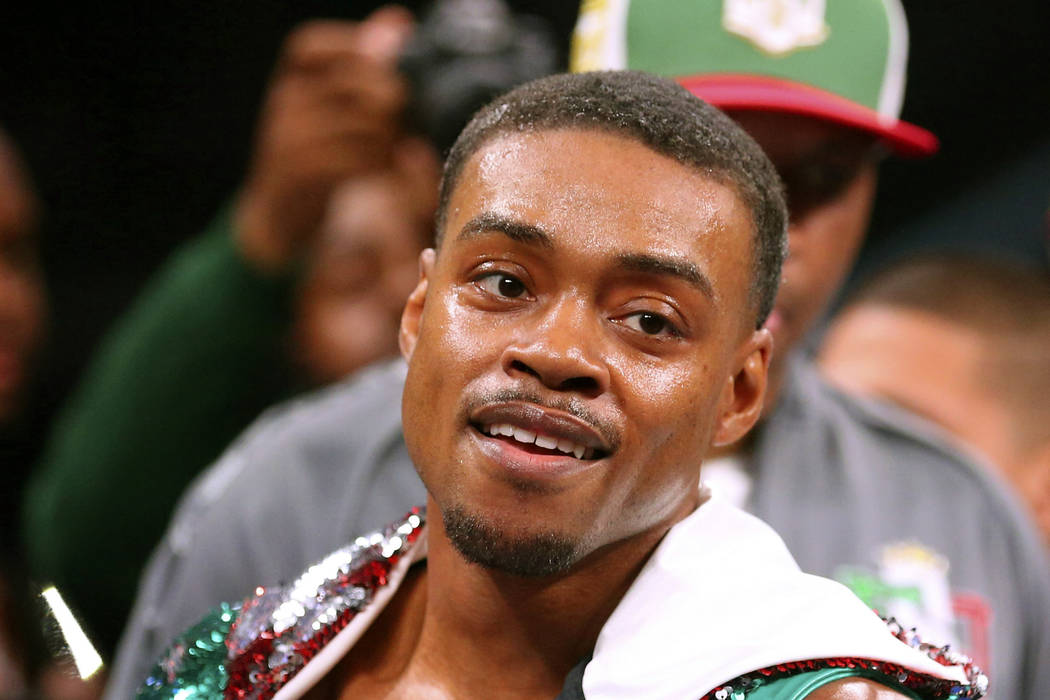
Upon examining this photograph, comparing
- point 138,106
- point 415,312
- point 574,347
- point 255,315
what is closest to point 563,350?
point 574,347

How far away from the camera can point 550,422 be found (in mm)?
938

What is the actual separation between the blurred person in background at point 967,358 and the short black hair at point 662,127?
135 centimetres

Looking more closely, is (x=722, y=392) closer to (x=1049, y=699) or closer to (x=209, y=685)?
(x=209, y=685)

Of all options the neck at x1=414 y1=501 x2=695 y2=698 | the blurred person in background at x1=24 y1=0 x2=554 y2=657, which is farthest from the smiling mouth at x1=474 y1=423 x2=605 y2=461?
the blurred person in background at x1=24 y1=0 x2=554 y2=657

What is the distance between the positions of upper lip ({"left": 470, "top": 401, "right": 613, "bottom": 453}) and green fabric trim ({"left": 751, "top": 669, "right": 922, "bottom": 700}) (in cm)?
19

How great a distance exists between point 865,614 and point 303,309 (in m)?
1.61

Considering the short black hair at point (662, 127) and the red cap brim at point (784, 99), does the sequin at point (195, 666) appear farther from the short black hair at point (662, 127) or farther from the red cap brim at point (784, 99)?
the red cap brim at point (784, 99)

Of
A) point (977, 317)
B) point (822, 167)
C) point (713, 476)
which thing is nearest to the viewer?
point (822, 167)

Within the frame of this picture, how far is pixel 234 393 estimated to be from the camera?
7.56ft

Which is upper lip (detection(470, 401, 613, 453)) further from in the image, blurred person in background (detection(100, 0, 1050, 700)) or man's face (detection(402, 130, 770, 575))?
blurred person in background (detection(100, 0, 1050, 700))

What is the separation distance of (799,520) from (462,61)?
769 mm

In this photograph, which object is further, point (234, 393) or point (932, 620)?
point (234, 393)

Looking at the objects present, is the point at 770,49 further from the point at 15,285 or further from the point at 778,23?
the point at 15,285

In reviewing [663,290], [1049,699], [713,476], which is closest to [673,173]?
[663,290]
